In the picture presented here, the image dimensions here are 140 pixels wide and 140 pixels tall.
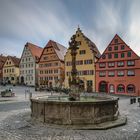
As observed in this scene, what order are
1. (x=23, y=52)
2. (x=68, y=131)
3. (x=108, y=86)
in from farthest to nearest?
(x=23, y=52), (x=108, y=86), (x=68, y=131)

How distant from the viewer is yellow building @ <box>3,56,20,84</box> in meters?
71.6

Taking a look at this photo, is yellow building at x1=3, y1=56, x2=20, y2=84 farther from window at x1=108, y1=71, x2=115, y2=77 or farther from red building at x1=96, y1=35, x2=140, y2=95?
window at x1=108, y1=71, x2=115, y2=77

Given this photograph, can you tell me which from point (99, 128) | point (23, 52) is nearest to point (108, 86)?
point (23, 52)

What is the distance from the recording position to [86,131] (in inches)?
392

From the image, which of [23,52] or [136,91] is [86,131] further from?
[23,52]

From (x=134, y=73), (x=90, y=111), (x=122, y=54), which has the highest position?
(x=122, y=54)

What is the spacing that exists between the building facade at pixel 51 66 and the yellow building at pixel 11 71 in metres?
14.1

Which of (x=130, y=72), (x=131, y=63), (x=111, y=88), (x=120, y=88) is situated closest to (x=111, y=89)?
(x=111, y=88)

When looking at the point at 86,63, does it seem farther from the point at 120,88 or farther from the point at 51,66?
the point at 51,66

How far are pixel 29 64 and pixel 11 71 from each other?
1027 cm

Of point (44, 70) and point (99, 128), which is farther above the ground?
point (44, 70)

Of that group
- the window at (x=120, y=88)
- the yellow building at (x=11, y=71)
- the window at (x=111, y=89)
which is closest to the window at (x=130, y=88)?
the window at (x=120, y=88)

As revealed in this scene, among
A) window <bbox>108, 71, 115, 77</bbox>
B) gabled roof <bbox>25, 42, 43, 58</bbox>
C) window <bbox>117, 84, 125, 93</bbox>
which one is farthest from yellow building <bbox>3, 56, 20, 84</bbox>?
window <bbox>117, 84, 125, 93</bbox>

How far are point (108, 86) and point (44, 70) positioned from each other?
845 inches
